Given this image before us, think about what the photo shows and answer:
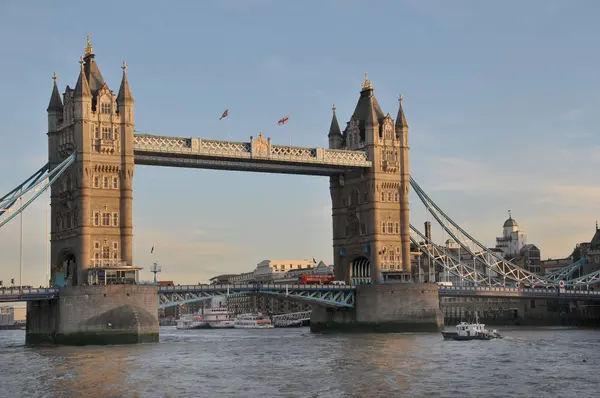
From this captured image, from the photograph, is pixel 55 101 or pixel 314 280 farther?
pixel 314 280

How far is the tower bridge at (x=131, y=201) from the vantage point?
103625 millimetres

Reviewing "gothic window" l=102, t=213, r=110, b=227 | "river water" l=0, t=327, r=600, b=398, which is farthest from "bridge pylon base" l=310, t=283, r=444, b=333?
"gothic window" l=102, t=213, r=110, b=227

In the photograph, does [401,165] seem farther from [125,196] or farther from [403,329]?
[125,196]

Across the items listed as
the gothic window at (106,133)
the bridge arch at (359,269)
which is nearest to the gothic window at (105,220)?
the gothic window at (106,133)

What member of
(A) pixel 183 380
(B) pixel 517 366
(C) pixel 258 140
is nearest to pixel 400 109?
(C) pixel 258 140

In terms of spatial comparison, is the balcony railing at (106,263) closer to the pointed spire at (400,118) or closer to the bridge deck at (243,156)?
the bridge deck at (243,156)

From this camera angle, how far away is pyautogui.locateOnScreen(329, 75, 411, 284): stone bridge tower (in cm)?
12606

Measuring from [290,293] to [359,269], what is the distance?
559 inches

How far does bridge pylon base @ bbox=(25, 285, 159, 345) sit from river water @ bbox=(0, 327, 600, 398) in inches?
110

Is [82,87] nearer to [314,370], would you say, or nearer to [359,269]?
[359,269]

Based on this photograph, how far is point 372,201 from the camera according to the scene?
12550 cm

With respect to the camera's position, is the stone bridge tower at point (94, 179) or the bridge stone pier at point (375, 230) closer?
the stone bridge tower at point (94, 179)

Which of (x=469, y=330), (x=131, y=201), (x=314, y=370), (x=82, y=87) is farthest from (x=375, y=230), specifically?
(x=314, y=370)

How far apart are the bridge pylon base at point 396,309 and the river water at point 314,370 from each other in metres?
18.0
